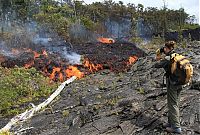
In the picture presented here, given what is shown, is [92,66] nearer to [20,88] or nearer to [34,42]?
[20,88]

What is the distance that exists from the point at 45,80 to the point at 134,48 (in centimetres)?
1287

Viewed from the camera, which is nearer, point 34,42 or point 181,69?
point 181,69

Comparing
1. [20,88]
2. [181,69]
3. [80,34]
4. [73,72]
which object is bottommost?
[20,88]

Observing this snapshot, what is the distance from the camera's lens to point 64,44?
33.4 metres

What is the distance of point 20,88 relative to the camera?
58.0ft

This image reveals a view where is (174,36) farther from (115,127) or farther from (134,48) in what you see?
(115,127)

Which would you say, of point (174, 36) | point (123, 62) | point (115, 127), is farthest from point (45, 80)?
point (174, 36)

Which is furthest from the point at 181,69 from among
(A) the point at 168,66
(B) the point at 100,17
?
(B) the point at 100,17

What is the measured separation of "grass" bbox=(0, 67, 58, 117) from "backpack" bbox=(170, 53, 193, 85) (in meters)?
7.98

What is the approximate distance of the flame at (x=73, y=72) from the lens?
2136 centimetres

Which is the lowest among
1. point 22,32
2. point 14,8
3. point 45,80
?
point 45,80

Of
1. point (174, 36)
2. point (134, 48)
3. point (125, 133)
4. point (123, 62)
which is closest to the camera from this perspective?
point (125, 133)

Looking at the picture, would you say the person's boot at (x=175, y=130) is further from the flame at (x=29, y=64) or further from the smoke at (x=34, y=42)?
the smoke at (x=34, y=42)

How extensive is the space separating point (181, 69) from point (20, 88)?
11.1m
